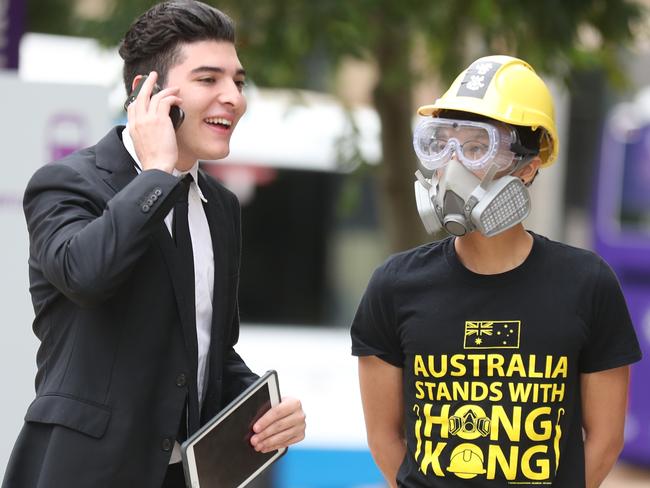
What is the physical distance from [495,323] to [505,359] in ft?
0.29

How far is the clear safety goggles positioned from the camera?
10.4 ft

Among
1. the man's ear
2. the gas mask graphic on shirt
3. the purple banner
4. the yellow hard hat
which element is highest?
the purple banner

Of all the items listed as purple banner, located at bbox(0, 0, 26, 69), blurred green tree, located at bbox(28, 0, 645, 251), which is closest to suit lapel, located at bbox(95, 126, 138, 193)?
purple banner, located at bbox(0, 0, 26, 69)

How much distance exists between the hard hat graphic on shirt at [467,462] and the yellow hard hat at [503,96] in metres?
0.80

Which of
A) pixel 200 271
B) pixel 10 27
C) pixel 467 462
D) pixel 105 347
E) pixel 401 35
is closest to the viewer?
pixel 105 347

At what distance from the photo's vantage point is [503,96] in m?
3.21

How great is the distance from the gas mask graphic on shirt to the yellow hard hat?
0.47ft

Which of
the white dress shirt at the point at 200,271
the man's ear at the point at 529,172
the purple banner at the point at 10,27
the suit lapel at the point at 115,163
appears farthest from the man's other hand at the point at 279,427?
the purple banner at the point at 10,27

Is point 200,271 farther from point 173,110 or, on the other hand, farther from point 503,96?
point 503,96

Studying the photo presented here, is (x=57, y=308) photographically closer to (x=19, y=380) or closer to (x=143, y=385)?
(x=143, y=385)

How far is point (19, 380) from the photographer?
441cm

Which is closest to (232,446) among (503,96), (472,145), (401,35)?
(472,145)

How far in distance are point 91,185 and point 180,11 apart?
0.51m

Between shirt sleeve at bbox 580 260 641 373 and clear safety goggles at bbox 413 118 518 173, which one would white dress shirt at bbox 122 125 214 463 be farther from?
shirt sleeve at bbox 580 260 641 373
